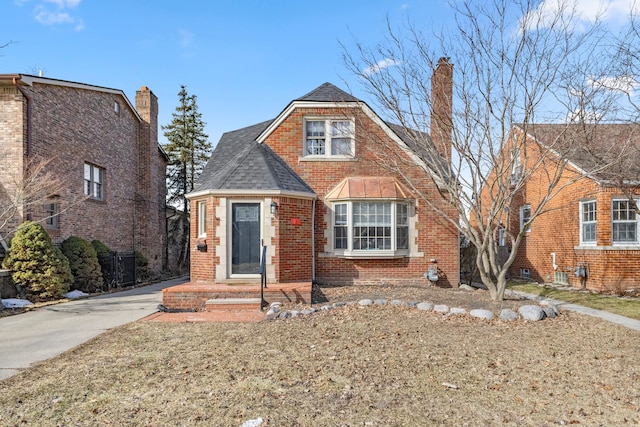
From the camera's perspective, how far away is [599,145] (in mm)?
11273

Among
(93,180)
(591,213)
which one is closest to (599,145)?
(591,213)

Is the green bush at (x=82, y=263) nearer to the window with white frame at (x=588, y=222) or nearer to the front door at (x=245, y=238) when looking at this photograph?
the front door at (x=245, y=238)

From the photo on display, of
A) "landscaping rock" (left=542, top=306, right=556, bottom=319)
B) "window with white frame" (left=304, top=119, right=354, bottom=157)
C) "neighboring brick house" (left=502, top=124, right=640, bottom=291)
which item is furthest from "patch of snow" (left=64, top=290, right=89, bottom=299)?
"neighboring brick house" (left=502, top=124, right=640, bottom=291)

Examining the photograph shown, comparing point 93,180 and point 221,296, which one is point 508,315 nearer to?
point 221,296

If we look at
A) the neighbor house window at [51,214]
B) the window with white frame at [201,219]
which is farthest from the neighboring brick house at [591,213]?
the neighbor house window at [51,214]

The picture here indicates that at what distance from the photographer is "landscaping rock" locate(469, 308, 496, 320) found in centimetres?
802

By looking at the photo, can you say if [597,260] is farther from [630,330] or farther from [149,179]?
[149,179]

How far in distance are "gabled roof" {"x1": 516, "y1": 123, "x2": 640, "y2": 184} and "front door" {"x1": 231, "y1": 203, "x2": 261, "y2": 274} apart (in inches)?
281

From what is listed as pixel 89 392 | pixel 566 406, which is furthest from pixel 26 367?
pixel 566 406

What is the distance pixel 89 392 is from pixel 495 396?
448 centimetres

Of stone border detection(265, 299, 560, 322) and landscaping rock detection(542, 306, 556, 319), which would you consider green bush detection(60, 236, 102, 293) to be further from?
landscaping rock detection(542, 306, 556, 319)

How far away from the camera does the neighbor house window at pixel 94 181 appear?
49.3 feet

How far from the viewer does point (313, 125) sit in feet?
42.3

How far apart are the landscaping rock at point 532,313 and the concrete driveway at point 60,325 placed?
8.00 m
